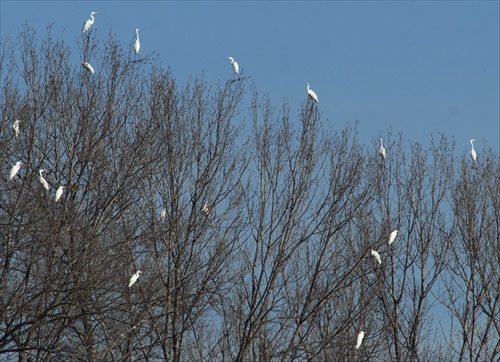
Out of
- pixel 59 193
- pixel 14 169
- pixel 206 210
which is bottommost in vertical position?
pixel 59 193

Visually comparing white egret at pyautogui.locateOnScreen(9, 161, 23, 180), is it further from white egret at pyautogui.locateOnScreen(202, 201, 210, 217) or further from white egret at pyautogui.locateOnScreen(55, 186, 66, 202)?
white egret at pyautogui.locateOnScreen(202, 201, 210, 217)

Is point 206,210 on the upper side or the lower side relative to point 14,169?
upper

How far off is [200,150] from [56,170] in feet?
8.90

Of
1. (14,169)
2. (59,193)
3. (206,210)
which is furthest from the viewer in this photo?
(206,210)

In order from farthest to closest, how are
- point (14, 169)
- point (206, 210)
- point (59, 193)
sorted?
point (206, 210)
point (14, 169)
point (59, 193)

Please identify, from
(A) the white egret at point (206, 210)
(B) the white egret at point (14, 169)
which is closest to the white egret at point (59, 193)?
(B) the white egret at point (14, 169)

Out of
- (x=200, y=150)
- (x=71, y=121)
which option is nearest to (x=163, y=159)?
(x=200, y=150)

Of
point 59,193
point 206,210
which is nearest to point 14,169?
point 59,193

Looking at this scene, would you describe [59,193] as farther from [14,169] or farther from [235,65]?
[235,65]

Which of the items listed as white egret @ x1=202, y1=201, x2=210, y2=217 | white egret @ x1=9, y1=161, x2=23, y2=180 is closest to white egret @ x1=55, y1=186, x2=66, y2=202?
white egret @ x1=9, y1=161, x2=23, y2=180

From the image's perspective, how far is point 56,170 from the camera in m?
15.8

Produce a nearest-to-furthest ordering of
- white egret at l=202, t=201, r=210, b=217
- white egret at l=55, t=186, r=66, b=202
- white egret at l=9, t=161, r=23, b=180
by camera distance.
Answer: white egret at l=55, t=186, r=66, b=202 → white egret at l=9, t=161, r=23, b=180 → white egret at l=202, t=201, r=210, b=217

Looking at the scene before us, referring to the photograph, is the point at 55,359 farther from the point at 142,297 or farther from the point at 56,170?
the point at 56,170

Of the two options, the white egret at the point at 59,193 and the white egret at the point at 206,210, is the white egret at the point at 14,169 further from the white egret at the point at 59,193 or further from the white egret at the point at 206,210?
the white egret at the point at 206,210
